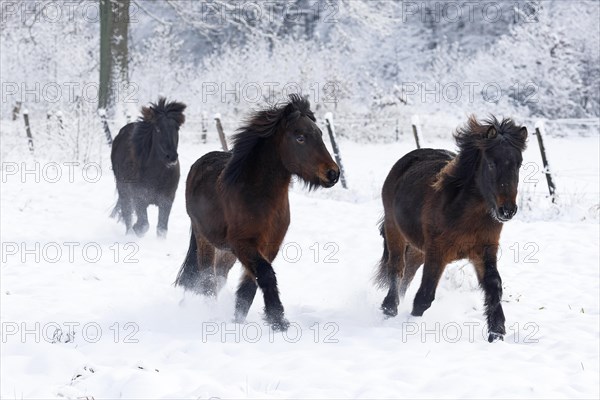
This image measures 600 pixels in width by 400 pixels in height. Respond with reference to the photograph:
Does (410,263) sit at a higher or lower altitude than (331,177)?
lower

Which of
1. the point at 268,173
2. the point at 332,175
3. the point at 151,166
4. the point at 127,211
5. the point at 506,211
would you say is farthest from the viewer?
the point at 127,211

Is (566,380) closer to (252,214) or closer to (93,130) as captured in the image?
(252,214)

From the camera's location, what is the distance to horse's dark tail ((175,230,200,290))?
660 centimetres

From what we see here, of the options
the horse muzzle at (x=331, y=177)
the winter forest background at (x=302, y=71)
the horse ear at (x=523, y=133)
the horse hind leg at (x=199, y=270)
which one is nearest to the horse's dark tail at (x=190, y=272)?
the horse hind leg at (x=199, y=270)

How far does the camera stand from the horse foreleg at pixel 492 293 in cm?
546

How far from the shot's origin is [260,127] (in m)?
5.66

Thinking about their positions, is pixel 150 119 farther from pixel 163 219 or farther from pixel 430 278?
pixel 430 278

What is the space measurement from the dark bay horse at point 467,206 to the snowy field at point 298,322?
0.41 m

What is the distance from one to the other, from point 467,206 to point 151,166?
17.8ft

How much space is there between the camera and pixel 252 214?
218 inches

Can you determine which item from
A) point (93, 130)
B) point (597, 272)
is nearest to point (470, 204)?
point (597, 272)

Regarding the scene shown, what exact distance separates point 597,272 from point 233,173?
4.65m

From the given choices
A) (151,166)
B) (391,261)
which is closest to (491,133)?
(391,261)

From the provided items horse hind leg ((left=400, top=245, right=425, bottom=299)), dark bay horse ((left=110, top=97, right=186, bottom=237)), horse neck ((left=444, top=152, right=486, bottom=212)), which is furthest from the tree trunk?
horse neck ((left=444, top=152, right=486, bottom=212))
